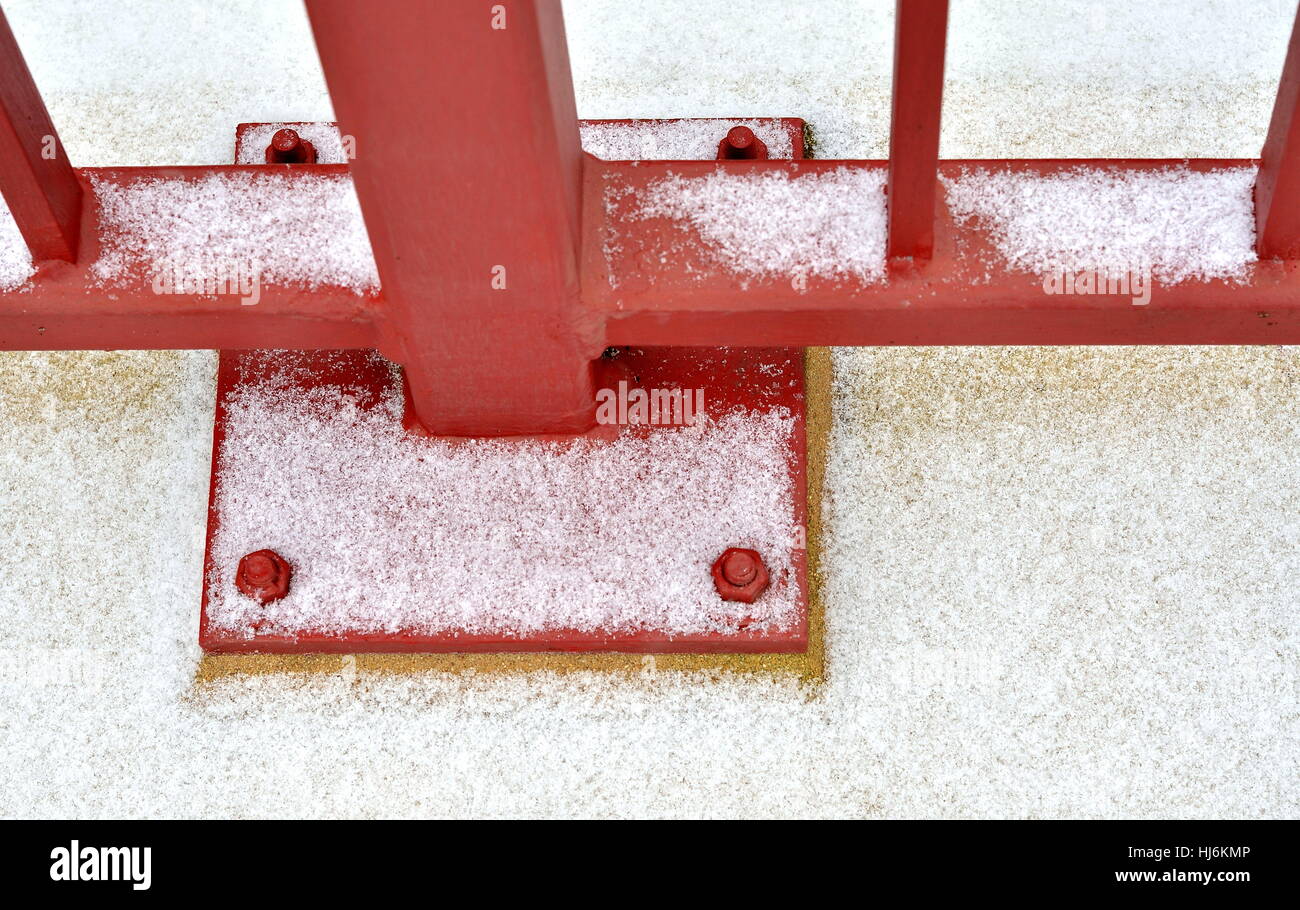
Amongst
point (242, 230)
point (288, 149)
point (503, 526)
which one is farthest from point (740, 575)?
point (288, 149)

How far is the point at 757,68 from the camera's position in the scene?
256cm

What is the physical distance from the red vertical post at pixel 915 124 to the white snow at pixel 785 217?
60 millimetres

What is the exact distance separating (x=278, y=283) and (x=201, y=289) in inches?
4.0

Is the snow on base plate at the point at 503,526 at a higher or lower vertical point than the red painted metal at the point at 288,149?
lower

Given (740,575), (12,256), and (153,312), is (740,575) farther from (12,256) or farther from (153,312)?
(12,256)

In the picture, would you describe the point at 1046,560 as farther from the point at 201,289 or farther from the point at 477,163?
the point at 201,289

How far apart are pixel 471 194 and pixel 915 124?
18.9 inches

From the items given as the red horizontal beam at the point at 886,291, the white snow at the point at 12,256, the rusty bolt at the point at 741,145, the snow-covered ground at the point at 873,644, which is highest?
the rusty bolt at the point at 741,145

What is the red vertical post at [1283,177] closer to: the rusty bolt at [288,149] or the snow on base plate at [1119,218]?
the snow on base plate at [1119,218]

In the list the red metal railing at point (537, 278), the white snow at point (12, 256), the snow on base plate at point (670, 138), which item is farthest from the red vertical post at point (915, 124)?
the white snow at point (12, 256)

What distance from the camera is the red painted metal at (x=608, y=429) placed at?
2102mm

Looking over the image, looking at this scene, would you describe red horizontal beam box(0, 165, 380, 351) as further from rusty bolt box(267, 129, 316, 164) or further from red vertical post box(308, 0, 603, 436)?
rusty bolt box(267, 129, 316, 164)

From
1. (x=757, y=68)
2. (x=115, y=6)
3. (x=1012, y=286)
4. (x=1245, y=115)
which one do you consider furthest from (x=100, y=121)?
(x=1245, y=115)

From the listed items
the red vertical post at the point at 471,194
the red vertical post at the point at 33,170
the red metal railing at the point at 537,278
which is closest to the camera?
the red vertical post at the point at 471,194
